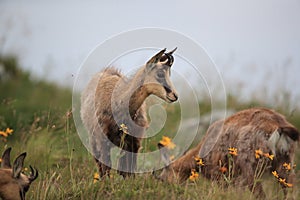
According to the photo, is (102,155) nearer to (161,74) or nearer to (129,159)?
(129,159)

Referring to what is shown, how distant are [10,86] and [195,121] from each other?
5492 millimetres

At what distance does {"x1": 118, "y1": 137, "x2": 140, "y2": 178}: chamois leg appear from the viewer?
6.47 metres

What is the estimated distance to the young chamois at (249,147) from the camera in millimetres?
6324

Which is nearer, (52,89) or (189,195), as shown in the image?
(189,195)

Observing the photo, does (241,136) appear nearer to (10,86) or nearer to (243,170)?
(243,170)

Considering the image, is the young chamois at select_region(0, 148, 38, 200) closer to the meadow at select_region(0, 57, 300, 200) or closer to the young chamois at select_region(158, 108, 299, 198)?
the meadow at select_region(0, 57, 300, 200)

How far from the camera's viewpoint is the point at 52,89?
41.1 ft

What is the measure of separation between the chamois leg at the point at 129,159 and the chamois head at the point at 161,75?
2.54 feet

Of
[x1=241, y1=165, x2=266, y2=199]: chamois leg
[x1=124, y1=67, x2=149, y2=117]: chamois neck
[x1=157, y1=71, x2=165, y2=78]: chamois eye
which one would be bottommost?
[x1=241, y1=165, x2=266, y2=199]: chamois leg

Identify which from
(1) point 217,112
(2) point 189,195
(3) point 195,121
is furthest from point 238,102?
(2) point 189,195

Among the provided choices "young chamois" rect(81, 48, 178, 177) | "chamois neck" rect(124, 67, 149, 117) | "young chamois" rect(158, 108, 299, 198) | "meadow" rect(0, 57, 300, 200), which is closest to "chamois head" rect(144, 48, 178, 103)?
"young chamois" rect(81, 48, 178, 177)

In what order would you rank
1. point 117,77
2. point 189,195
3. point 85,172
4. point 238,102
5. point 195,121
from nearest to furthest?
point 189,195, point 85,172, point 117,77, point 195,121, point 238,102

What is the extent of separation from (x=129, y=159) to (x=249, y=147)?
143 centimetres

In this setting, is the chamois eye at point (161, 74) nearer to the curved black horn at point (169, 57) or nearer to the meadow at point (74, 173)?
the curved black horn at point (169, 57)
